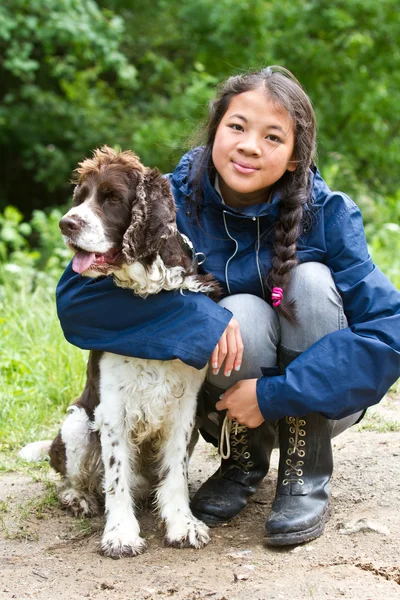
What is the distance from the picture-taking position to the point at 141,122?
9.69 meters

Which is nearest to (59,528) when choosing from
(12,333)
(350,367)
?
(350,367)

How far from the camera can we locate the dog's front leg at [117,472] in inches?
108

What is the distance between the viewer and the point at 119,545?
2.67 meters

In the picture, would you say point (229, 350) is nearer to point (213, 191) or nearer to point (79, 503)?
point (213, 191)

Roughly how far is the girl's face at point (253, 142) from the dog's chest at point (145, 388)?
0.68m

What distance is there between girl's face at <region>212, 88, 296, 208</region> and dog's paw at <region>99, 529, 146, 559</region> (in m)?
1.24

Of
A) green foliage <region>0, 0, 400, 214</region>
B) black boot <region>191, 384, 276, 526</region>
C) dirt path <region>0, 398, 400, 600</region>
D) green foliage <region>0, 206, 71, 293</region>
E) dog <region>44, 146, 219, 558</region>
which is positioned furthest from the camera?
green foliage <region>0, 0, 400, 214</region>

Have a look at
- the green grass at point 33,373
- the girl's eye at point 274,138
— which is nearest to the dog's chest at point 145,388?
the girl's eye at point 274,138

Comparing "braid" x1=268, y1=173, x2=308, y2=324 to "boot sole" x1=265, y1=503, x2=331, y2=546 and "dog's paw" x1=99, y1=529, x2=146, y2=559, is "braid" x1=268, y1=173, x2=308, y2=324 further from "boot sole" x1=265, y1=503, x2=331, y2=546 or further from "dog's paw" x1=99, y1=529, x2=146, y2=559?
"dog's paw" x1=99, y1=529, x2=146, y2=559

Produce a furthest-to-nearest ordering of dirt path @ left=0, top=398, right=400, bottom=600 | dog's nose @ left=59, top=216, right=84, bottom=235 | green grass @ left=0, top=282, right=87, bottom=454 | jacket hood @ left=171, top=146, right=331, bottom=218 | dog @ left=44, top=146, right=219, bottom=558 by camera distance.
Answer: green grass @ left=0, top=282, right=87, bottom=454
jacket hood @ left=171, top=146, right=331, bottom=218
dog @ left=44, top=146, right=219, bottom=558
dog's nose @ left=59, top=216, right=84, bottom=235
dirt path @ left=0, top=398, right=400, bottom=600

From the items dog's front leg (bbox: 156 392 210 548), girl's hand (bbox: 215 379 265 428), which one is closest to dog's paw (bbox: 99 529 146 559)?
dog's front leg (bbox: 156 392 210 548)

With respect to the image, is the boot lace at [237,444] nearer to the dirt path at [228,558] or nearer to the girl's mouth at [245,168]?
the dirt path at [228,558]

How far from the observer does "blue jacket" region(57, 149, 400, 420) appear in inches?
103

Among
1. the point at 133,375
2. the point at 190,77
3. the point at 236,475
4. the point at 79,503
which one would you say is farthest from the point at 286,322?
the point at 190,77
